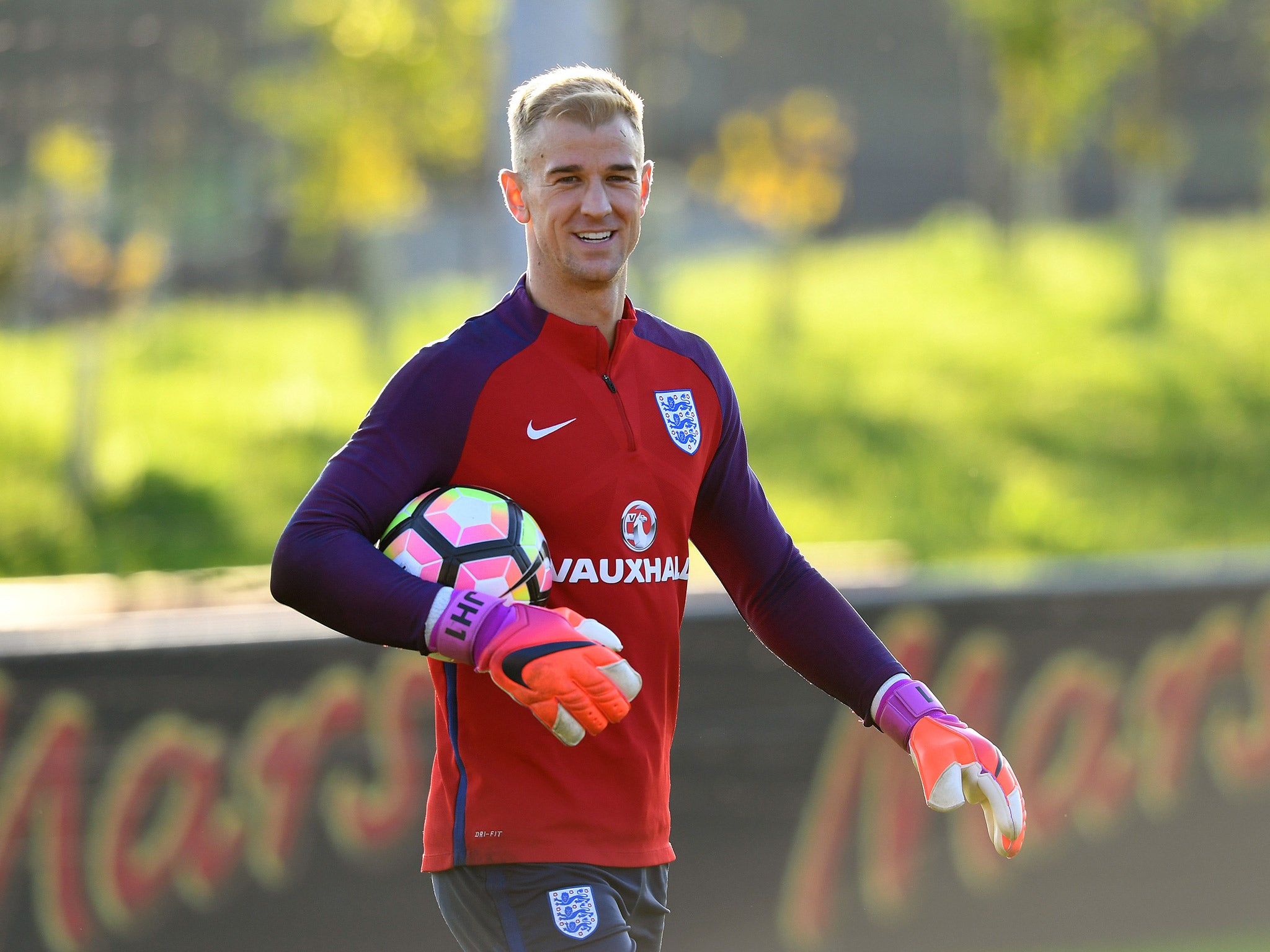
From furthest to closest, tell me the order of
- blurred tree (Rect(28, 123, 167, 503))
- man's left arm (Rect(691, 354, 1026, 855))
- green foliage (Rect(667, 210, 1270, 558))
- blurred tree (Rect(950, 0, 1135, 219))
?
blurred tree (Rect(950, 0, 1135, 219)), green foliage (Rect(667, 210, 1270, 558)), blurred tree (Rect(28, 123, 167, 503)), man's left arm (Rect(691, 354, 1026, 855))

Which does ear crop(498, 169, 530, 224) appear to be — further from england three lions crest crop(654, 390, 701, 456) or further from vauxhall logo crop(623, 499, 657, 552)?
vauxhall logo crop(623, 499, 657, 552)

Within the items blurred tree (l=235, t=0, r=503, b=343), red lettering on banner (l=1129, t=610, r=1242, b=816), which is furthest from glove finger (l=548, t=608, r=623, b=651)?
blurred tree (l=235, t=0, r=503, b=343)

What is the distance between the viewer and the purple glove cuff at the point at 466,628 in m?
2.20

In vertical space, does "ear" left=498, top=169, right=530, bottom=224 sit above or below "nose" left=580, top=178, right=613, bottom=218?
above

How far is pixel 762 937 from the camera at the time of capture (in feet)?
19.5

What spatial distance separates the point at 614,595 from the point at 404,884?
3354mm

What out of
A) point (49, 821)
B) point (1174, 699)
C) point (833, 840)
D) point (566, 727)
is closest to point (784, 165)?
point (1174, 699)

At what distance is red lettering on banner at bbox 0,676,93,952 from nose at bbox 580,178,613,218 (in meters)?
3.65

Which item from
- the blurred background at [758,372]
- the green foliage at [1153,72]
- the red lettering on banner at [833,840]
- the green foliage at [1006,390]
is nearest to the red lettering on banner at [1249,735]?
the blurred background at [758,372]

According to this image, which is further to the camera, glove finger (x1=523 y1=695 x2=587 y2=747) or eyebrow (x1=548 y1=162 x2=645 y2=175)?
eyebrow (x1=548 y1=162 x2=645 y2=175)

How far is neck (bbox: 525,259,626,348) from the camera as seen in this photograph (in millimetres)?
2611

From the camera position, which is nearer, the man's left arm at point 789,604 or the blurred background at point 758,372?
the man's left arm at point 789,604

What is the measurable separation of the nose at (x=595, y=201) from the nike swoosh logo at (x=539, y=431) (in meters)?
0.35

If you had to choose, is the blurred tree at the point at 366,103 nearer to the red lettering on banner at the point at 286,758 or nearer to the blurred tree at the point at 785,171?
the blurred tree at the point at 785,171
